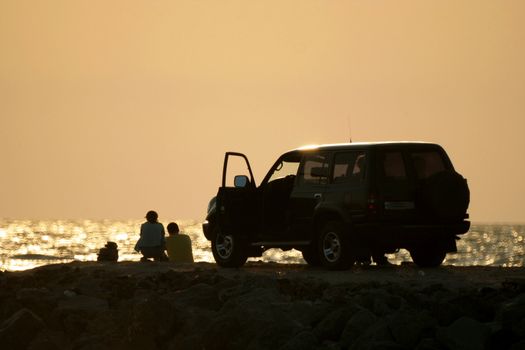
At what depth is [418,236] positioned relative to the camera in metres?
19.8

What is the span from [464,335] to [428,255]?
28.5 feet

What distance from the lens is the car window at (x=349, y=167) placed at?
19938 millimetres

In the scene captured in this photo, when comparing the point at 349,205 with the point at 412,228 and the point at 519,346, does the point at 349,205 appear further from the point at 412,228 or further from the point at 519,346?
the point at 519,346

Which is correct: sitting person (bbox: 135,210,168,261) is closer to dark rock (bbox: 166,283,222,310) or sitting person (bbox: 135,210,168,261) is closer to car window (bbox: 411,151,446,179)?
car window (bbox: 411,151,446,179)

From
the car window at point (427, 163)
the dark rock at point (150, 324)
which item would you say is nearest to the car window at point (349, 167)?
the car window at point (427, 163)

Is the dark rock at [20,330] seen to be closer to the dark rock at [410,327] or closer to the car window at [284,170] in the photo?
the dark rock at [410,327]

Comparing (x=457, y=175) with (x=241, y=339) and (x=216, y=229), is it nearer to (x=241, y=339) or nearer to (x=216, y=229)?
(x=216, y=229)

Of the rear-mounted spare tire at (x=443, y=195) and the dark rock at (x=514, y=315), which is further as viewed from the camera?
the rear-mounted spare tire at (x=443, y=195)

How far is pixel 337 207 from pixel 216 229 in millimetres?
2803

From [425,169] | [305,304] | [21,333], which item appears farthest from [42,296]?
[425,169]

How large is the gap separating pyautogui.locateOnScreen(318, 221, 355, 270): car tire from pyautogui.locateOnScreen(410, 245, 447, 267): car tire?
1.63 meters

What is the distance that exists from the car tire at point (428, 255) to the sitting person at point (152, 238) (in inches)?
170

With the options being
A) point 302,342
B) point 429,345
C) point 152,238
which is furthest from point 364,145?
point 429,345

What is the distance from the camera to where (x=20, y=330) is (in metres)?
15.1
